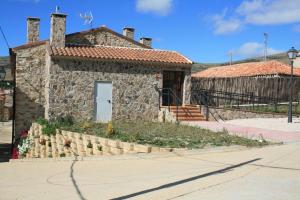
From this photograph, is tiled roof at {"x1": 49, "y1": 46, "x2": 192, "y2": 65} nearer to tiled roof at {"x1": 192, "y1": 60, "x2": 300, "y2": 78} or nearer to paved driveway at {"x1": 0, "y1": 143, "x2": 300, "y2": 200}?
tiled roof at {"x1": 192, "y1": 60, "x2": 300, "y2": 78}

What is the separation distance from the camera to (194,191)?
723cm

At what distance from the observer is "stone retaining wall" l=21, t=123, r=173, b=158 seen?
12.8m

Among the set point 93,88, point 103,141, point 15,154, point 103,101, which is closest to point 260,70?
point 103,101

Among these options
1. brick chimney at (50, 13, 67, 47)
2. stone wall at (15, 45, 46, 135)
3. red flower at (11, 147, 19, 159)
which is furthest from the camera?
stone wall at (15, 45, 46, 135)

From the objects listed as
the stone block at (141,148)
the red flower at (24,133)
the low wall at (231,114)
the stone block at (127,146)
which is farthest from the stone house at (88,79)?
the stone block at (141,148)

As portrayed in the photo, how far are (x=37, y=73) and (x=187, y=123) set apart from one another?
8.83 meters

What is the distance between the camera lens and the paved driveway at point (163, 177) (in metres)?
7.17

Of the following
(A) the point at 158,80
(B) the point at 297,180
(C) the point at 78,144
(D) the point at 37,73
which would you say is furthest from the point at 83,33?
(B) the point at 297,180

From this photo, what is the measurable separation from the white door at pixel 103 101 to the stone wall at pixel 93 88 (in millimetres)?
209

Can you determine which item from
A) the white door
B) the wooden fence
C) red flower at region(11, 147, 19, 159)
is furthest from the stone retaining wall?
the wooden fence

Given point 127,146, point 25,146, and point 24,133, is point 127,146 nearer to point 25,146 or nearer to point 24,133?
point 25,146

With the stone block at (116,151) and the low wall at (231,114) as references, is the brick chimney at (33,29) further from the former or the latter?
the stone block at (116,151)

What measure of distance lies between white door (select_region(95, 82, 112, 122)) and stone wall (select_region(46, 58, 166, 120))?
209 mm

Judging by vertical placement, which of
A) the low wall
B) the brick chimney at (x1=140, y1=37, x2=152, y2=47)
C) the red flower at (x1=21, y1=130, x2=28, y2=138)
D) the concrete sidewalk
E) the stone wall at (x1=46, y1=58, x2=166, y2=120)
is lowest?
the red flower at (x1=21, y1=130, x2=28, y2=138)
